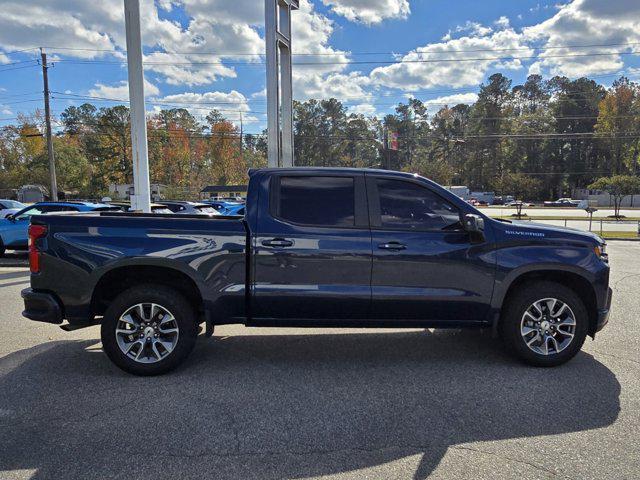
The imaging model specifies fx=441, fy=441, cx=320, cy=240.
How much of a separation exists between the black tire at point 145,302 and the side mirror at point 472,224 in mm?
2762

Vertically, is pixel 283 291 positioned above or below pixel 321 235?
below

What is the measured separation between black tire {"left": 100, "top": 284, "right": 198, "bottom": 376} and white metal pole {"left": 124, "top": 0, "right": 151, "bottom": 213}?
615 cm

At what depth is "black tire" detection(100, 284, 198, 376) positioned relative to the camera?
4.13 meters

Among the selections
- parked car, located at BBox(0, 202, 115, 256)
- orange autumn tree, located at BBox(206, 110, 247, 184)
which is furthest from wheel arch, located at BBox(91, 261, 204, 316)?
orange autumn tree, located at BBox(206, 110, 247, 184)

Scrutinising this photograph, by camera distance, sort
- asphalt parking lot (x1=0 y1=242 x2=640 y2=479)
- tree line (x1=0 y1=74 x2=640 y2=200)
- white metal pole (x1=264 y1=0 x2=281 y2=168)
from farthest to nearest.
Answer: tree line (x1=0 y1=74 x2=640 y2=200)
white metal pole (x1=264 y1=0 x2=281 y2=168)
asphalt parking lot (x1=0 y1=242 x2=640 y2=479)

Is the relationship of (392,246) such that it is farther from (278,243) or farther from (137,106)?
(137,106)

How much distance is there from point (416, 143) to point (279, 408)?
11161cm

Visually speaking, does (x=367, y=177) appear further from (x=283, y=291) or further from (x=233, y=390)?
(x=233, y=390)

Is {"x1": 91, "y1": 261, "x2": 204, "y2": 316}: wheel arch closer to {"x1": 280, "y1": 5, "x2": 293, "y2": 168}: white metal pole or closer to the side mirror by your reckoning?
the side mirror

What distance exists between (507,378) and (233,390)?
100 inches

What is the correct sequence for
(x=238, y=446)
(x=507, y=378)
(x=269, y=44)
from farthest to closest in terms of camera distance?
(x=269, y=44), (x=507, y=378), (x=238, y=446)

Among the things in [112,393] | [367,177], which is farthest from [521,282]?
[112,393]

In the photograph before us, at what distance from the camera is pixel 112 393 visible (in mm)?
3834

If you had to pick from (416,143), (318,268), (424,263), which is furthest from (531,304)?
(416,143)
